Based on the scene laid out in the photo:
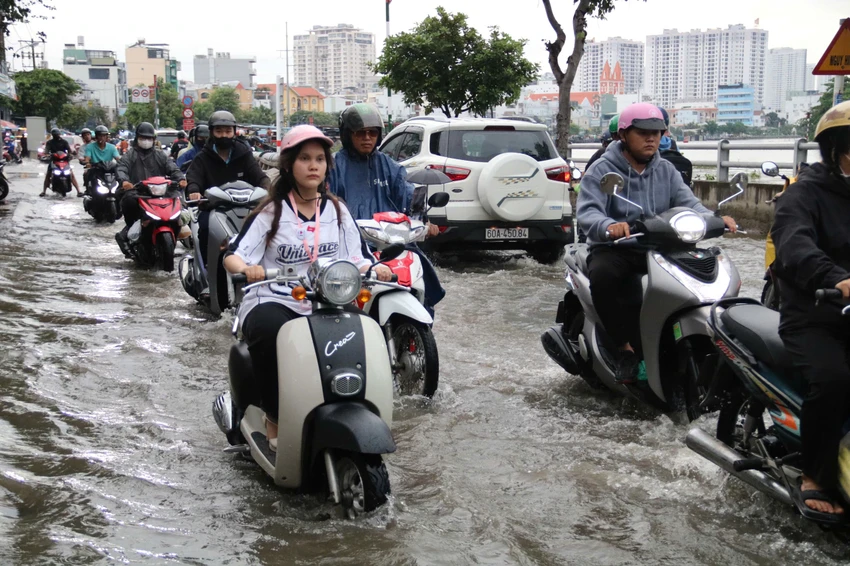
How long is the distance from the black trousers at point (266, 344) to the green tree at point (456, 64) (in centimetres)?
2234

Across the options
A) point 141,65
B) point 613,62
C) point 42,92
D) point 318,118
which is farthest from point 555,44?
point 141,65

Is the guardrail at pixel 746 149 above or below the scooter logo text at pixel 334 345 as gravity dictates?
above

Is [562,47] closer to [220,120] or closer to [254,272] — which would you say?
[220,120]

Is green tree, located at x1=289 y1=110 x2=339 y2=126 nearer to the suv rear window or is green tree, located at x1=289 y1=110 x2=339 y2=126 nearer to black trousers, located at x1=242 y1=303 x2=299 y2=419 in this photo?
the suv rear window

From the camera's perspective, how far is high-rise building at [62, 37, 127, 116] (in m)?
149

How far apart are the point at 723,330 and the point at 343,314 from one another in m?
1.55

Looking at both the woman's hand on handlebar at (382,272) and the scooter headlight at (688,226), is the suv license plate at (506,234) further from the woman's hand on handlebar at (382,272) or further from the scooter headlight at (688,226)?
the woman's hand on handlebar at (382,272)

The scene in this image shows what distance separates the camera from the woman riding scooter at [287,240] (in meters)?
4.19

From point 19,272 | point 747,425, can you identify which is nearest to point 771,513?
point 747,425

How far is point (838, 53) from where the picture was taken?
1005 centimetres

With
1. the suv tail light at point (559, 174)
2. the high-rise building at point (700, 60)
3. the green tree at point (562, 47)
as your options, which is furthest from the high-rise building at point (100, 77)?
the suv tail light at point (559, 174)

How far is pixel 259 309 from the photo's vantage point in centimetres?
425

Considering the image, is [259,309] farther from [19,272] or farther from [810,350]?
[19,272]

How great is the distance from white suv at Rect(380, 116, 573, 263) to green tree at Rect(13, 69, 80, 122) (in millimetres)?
74207
